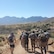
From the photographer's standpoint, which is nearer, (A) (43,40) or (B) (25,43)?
(A) (43,40)

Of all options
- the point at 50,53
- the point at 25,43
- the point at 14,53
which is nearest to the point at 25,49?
the point at 25,43

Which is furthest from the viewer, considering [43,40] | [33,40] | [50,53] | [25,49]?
[25,49]

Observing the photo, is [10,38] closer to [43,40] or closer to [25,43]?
[25,43]

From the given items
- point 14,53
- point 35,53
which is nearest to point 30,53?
point 35,53

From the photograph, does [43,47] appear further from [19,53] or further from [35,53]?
[19,53]

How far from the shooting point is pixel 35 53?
18516 mm

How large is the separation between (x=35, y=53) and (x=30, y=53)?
531 mm

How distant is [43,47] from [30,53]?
6.50 ft

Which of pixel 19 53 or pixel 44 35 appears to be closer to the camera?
pixel 44 35

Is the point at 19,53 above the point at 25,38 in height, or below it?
below

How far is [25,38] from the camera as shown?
20.6m

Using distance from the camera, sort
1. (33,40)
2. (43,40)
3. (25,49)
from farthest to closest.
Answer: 1. (25,49)
2. (33,40)
3. (43,40)

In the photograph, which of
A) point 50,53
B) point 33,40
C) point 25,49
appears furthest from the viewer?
point 25,49

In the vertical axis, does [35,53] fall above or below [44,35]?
below
